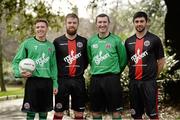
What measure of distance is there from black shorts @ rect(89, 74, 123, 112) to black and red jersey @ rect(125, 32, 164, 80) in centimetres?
37

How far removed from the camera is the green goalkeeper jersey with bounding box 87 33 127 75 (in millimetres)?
7996

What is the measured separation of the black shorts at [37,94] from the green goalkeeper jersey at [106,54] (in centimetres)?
94

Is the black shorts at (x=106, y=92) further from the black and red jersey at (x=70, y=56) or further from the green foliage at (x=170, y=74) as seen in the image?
the green foliage at (x=170, y=74)

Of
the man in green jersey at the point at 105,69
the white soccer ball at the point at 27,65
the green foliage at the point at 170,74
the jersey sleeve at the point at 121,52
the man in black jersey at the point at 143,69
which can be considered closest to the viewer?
the white soccer ball at the point at 27,65

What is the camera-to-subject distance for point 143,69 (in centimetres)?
786

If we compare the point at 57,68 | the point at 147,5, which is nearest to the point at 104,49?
the point at 57,68

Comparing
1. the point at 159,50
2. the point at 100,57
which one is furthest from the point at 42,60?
the point at 159,50

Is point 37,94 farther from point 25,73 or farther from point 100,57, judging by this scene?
point 100,57

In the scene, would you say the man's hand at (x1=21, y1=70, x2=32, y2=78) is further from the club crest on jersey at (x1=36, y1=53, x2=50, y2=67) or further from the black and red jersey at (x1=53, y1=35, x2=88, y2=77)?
the black and red jersey at (x1=53, y1=35, x2=88, y2=77)

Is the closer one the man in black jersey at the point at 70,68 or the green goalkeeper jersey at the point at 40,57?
the green goalkeeper jersey at the point at 40,57

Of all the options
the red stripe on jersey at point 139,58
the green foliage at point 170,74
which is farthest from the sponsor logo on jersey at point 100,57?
the green foliage at point 170,74

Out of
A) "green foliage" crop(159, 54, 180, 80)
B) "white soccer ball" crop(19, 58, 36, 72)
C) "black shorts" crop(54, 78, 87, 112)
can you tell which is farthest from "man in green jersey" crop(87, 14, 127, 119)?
"green foliage" crop(159, 54, 180, 80)

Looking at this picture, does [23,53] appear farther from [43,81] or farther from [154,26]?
[154,26]

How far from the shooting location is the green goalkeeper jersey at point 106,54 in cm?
800
